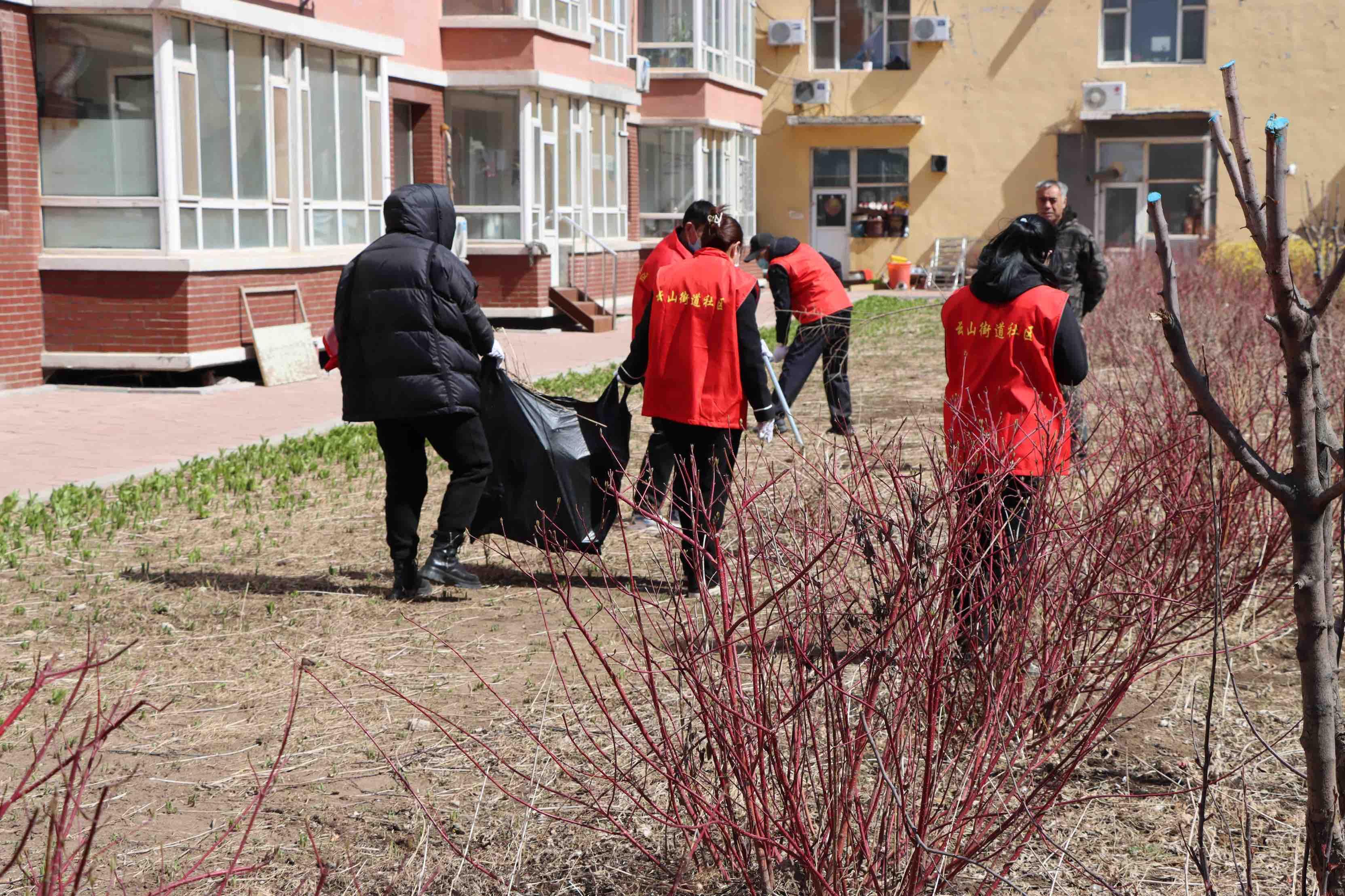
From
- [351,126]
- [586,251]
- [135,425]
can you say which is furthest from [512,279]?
[135,425]

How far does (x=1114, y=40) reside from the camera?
34.5 metres

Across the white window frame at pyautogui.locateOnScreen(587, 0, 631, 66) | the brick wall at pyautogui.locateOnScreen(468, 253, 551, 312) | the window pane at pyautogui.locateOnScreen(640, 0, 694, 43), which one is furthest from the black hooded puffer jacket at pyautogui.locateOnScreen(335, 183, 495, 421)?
the window pane at pyautogui.locateOnScreen(640, 0, 694, 43)

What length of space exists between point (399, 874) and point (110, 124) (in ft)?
39.7

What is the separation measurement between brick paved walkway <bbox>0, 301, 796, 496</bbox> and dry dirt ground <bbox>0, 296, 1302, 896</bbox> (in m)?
1.60

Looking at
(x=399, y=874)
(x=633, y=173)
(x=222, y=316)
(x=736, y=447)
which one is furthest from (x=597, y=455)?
(x=633, y=173)

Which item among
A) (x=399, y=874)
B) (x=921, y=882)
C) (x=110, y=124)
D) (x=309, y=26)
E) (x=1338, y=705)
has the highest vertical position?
(x=309, y=26)

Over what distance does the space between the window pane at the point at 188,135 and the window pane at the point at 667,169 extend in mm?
15391

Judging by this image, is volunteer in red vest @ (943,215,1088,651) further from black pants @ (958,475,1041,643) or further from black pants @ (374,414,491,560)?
black pants @ (374,414,491,560)

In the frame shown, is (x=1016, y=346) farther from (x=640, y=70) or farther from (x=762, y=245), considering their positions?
(x=640, y=70)

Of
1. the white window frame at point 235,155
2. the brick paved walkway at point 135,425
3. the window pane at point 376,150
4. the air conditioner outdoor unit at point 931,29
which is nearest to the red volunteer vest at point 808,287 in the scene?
the brick paved walkway at point 135,425

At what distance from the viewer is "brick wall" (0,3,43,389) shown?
13.4 metres

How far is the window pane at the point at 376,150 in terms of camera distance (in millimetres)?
18484

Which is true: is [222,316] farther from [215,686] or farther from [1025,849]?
[1025,849]

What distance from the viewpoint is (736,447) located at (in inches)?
266
